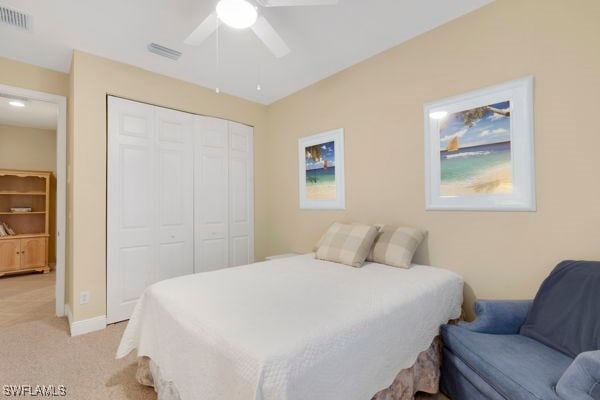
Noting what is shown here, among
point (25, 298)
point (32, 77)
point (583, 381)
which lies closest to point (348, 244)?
point (583, 381)

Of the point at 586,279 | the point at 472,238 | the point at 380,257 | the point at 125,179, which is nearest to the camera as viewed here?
the point at 586,279

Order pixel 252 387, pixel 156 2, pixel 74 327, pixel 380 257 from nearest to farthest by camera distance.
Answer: pixel 252 387
pixel 156 2
pixel 380 257
pixel 74 327

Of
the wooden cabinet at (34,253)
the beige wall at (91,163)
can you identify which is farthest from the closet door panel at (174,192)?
the wooden cabinet at (34,253)

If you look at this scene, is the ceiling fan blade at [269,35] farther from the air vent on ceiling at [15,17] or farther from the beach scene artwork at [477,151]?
the air vent on ceiling at [15,17]

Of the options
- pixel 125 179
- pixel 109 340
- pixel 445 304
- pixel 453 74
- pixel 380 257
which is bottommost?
pixel 109 340

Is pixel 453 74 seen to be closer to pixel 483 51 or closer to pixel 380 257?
pixel 483 51

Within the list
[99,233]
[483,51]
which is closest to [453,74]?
[483,51]

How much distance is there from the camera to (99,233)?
105 inches

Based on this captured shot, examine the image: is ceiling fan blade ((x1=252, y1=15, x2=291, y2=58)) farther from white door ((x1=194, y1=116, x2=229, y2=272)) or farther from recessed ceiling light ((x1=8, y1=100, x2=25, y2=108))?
recessed ceiling light ((x1=8, y1=100, x2=25, y2=108))

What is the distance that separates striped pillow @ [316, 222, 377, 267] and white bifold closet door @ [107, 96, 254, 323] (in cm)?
159

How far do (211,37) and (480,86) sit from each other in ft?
7.45

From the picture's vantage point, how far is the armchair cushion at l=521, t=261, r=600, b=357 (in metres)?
1.36

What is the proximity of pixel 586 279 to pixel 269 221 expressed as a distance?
3.32 metres

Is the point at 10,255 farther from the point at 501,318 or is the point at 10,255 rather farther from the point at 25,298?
the point at 501,318
